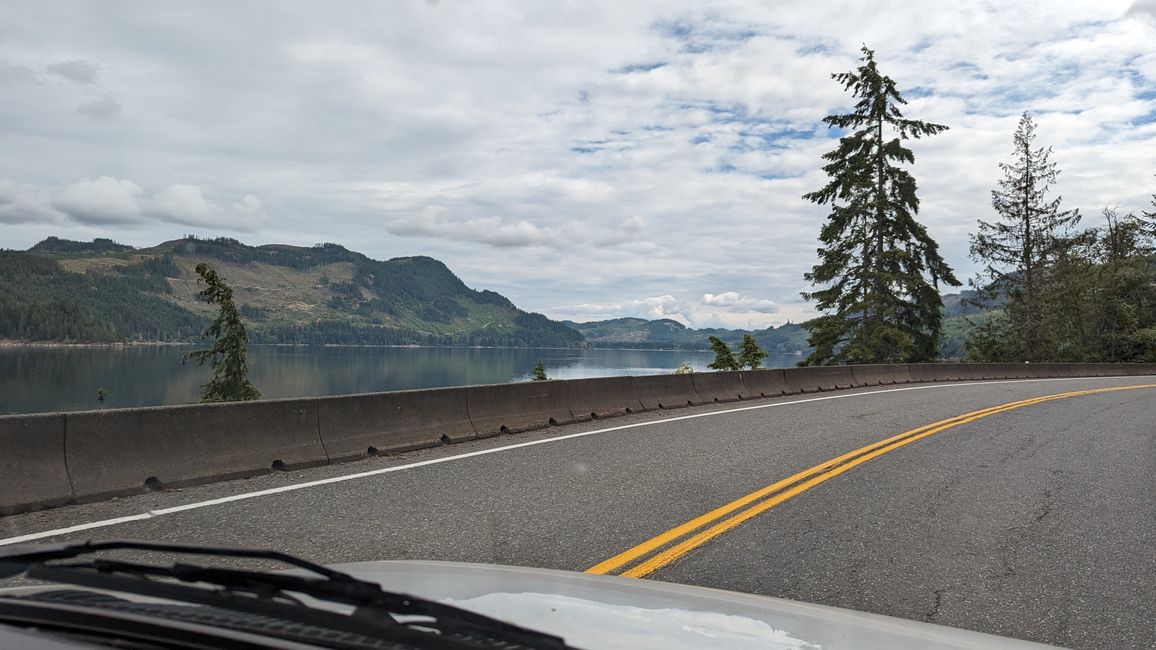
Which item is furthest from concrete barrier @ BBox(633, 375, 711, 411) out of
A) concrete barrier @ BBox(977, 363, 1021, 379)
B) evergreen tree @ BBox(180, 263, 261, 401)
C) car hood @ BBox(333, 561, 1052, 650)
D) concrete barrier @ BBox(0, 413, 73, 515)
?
evergreen tree @ BBox(180, 263, 261, 401)

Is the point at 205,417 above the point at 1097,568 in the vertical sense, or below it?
above

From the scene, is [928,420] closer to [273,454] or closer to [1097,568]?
[1097,568]

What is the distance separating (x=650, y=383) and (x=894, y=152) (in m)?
28.4

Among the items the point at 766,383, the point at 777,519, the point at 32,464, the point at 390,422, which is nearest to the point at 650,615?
the point at 777,519

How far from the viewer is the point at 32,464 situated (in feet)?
20.3

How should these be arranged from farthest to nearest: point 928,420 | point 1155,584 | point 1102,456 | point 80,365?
point 80,365 < point 928,420 < point 1102,456 < point 1155,584

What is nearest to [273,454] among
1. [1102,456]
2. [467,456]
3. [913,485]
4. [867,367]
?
[467,456]

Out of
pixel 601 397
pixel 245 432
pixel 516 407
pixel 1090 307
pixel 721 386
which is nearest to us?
pixel 245 432

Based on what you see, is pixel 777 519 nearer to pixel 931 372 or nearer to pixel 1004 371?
pixel 931 372

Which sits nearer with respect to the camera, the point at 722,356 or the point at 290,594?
the point at 290,594

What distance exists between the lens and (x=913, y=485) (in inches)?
302

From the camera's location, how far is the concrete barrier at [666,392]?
50.4 feet

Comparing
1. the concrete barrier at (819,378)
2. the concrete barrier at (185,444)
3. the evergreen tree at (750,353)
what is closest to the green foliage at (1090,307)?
the evergreen tree at (750,353)

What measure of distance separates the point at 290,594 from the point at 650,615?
1.23 meters
